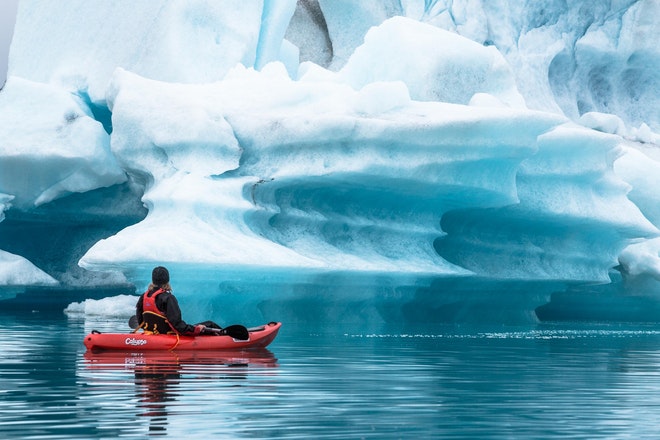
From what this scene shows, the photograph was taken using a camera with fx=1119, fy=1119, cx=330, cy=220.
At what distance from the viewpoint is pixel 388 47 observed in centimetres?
1809

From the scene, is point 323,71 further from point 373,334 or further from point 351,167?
point 373,334

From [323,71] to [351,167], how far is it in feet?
11.5

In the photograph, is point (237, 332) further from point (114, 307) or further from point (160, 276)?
point (114, 307)

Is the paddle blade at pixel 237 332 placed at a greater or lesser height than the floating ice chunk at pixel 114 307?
lesser

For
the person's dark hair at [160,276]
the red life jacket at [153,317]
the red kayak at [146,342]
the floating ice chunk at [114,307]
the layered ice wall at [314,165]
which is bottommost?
the red kayak at [146,342]

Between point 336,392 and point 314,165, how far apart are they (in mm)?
8866

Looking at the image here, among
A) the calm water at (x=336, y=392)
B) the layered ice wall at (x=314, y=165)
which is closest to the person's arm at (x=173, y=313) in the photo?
the calm water at (x=336, y=392)

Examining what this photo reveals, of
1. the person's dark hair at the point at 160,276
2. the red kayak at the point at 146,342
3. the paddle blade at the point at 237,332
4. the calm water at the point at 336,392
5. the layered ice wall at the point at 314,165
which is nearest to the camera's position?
the calm water at the point at 336,392

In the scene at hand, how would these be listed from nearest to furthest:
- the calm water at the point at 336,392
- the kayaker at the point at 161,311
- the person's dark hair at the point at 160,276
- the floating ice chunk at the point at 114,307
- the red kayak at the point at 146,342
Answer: the calm water at the point at 336,392, the person's dark hair at the point at 160,276, the kayaker at the point at 161,311, the red kayak at the point at 146,342, the floating ice chunk at the point at 114,307

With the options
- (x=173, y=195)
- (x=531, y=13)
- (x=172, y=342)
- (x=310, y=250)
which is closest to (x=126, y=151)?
(x=173, y=195)

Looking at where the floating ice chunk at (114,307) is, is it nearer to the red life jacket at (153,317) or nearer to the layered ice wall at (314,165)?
the layered ice wall at (314,165)

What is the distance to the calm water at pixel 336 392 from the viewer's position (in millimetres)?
5285

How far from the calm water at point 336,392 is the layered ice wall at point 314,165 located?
393 centimetres

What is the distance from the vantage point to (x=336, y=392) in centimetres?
693
